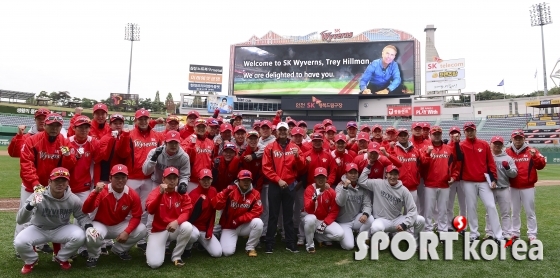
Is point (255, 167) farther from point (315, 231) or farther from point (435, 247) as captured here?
point (435, 247)

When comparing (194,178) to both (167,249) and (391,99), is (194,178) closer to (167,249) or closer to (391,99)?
(167,249)

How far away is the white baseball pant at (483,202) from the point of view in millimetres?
5949

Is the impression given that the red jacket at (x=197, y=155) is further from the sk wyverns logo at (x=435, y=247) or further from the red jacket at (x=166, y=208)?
the sk wyverns logo at (x=435, y=247)

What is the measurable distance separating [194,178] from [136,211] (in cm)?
112

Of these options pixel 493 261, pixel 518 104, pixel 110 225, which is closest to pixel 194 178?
pixel 110 225

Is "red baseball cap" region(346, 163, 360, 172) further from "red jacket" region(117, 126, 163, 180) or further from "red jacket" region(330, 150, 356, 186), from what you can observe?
"red jacket" region(117, 126, 163, 180)

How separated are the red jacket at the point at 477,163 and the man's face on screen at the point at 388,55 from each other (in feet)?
130

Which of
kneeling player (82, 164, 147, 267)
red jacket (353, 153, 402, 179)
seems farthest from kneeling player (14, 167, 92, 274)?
red jacket (353, 153, 402, 179)

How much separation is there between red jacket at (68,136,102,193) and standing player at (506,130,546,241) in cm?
663

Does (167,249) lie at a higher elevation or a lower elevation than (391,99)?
lower

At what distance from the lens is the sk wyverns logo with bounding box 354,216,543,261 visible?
17.5 feet

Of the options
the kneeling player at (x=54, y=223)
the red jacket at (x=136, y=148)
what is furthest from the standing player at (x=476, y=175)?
the kneeling player at (x=54, y=223)

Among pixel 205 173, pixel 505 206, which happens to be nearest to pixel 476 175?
pixel 505 206

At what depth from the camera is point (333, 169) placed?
618cm
